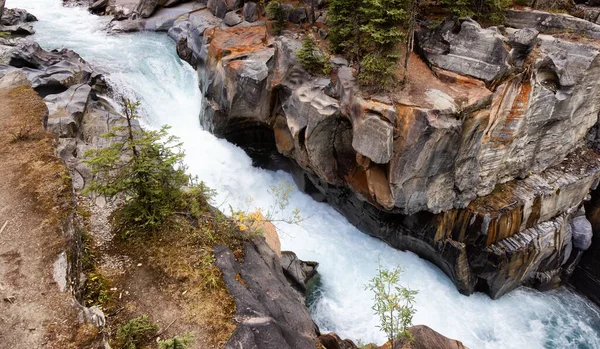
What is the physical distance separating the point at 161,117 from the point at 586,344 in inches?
863

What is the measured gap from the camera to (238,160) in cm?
2030

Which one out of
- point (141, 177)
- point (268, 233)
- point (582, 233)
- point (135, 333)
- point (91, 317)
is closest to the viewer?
point (91, 317)

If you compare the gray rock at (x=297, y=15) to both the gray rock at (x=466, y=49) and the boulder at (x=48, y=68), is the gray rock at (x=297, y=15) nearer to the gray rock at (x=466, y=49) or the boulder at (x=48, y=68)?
the gray rock at (x=466, y=49)

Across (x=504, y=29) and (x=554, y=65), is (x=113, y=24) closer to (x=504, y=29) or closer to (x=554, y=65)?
(x=504, y=29)

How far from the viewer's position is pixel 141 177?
26.7 feet

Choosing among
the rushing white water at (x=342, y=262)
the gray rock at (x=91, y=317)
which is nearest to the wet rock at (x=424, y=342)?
the rushing white water at (x=342, y=262)

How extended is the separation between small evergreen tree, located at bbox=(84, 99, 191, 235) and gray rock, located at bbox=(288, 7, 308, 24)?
13.9 m

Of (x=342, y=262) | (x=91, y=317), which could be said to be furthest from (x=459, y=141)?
(x=91, y=317)

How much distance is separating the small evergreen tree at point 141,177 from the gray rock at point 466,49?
11420mm

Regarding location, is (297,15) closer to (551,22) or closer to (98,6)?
(551,22)

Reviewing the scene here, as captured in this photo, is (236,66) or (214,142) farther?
(214,142)

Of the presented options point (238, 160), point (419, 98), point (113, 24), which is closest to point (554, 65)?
point (419, 98)

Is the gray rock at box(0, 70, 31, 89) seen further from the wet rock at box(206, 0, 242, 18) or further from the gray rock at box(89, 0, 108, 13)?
the gray rock at box(89, 0, 108, 13)

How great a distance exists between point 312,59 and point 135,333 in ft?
41.4
